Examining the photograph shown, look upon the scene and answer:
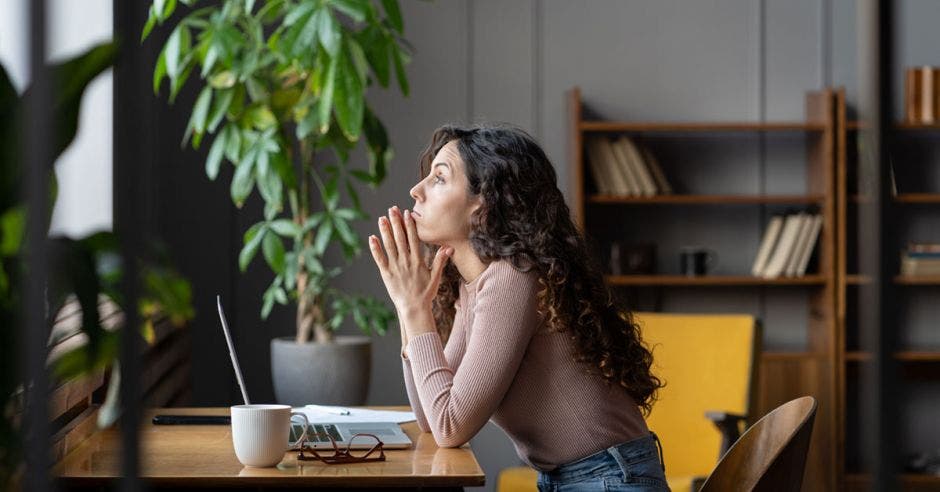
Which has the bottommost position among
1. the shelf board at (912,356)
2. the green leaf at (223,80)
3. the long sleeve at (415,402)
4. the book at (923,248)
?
the shelf board at (912,356)

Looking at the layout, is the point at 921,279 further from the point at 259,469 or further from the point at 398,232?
the point at 259,469

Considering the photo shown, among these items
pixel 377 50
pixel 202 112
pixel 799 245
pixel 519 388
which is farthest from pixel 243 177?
pixel 799 245

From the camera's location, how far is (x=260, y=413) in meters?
1.58

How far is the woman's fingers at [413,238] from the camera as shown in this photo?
72.7 inches

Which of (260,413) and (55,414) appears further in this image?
(55,414)

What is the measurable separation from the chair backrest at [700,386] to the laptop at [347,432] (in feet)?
4.17

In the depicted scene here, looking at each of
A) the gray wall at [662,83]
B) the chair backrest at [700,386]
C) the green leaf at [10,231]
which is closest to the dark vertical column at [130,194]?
the green leaf at [10,231]

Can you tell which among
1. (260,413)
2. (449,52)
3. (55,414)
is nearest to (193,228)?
(449,52)

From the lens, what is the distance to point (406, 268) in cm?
184

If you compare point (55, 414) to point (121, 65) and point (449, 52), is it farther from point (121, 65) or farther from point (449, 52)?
point (449, 52)

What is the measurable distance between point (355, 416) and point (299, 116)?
1455 millimetres

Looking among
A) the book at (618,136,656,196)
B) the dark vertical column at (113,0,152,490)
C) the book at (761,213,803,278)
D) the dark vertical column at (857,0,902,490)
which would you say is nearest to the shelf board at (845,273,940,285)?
the book at (761,213,803,278)

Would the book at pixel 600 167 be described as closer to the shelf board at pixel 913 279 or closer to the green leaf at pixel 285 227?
the shelf board at pixel 913 279

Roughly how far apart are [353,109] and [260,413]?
5.31ft
